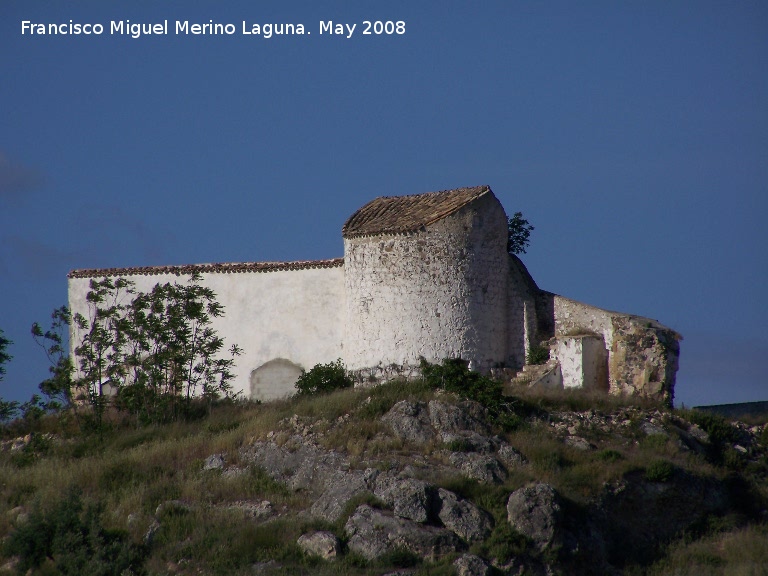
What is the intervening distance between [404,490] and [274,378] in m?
10.1

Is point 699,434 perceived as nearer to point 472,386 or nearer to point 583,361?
point 583,361

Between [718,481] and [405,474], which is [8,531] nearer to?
[405,474]

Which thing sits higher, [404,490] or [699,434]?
[699,434]

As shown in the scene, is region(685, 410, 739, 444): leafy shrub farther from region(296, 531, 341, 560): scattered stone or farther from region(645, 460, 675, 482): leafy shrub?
region(296, 531, 341, 560): scattered stone

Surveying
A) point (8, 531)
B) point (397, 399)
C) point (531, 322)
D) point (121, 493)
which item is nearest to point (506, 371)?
point (531, 322)

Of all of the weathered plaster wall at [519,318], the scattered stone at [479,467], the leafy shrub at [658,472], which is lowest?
the leafy shrub at [658,472]

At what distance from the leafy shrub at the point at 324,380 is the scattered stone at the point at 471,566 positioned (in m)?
9.62

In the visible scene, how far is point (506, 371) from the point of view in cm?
3241

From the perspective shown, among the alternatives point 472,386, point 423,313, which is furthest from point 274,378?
point 472,386

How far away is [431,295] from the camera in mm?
31375

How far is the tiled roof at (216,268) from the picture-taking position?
33.8m

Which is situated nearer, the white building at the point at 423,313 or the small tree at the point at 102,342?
the white building at the point at 423,313

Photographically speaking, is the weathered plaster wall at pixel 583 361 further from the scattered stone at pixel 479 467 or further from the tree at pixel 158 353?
the tree at pixel 158 353

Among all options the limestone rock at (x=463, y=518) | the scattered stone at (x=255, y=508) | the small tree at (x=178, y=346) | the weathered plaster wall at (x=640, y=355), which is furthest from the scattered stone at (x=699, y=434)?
the small tree at (x=178, y=346)
